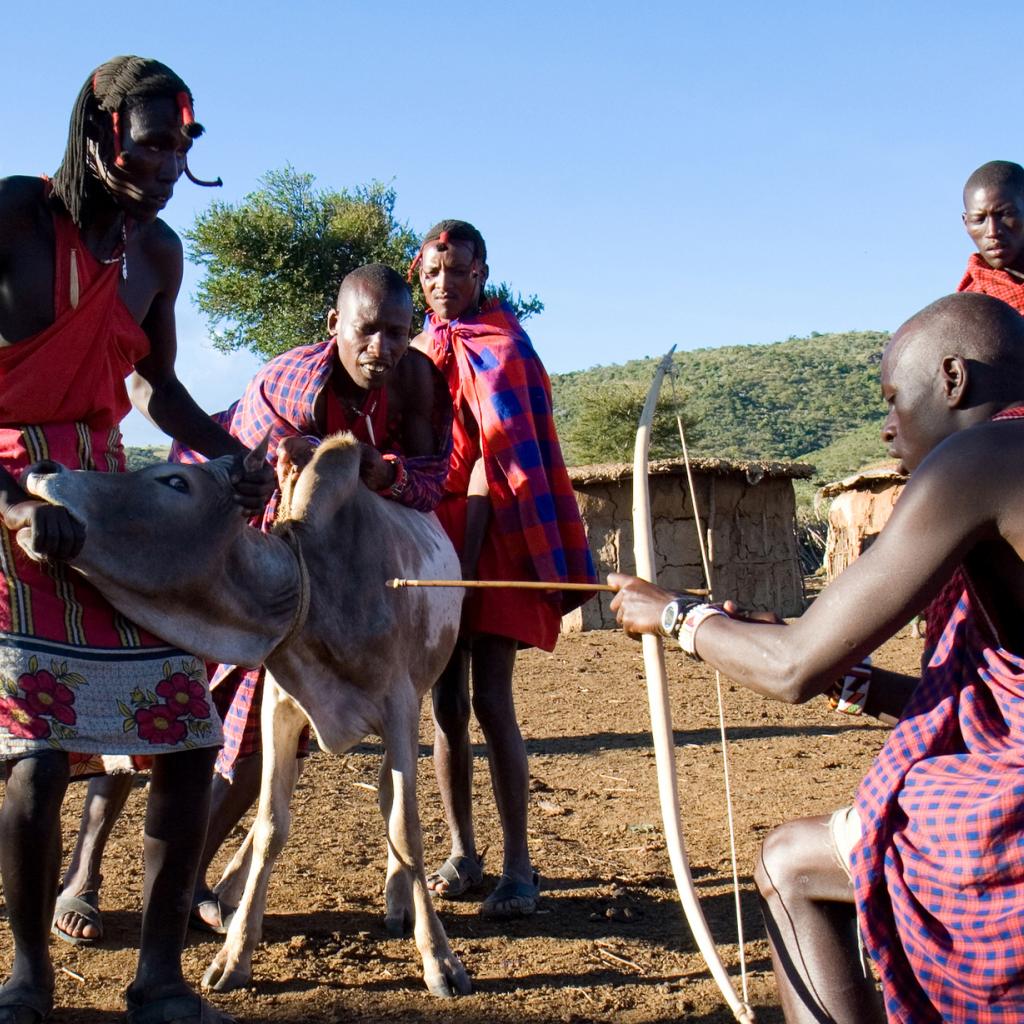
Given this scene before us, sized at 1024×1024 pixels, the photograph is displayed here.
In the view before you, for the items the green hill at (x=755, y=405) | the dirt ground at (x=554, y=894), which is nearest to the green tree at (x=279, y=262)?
the green hill at (x=755, y=405)

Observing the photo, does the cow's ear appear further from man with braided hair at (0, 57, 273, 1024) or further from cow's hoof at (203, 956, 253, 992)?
cow's hoof at (203, 956, 253, 992)

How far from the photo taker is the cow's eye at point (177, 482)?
3.27m

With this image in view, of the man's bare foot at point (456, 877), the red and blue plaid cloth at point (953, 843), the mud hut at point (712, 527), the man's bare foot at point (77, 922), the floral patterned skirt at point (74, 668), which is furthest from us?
the mud hut at point (712, 527)

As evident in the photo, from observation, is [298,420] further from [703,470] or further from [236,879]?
[703,470]

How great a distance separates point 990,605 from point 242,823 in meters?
3.97

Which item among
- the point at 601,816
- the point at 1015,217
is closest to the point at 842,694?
the point at 601,816

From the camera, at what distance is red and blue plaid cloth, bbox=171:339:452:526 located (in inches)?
171

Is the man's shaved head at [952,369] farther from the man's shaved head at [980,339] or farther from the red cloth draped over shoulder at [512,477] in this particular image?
the red cloth draped over shoulder at [512,477]

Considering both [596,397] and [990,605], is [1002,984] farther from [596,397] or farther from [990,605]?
[596,397]

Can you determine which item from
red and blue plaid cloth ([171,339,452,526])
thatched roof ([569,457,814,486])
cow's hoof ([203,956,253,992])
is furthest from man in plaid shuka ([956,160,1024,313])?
thatched roof ([569,457,814,486])

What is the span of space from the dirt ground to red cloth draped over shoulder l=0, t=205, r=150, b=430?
162 centimetres

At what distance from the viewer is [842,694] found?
2926 mm

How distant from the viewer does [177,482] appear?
329cm

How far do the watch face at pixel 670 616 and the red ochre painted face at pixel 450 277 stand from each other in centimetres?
255
